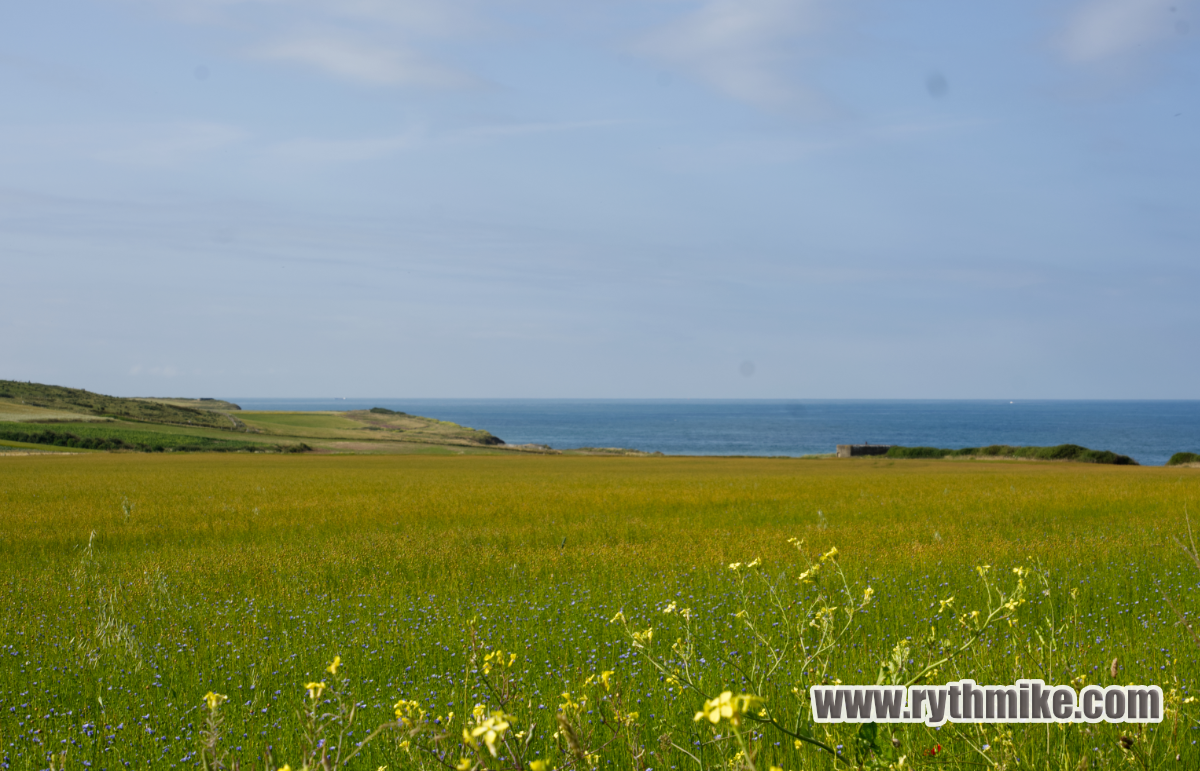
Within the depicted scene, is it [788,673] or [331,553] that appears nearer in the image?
[788,673]

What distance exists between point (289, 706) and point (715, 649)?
3.78m

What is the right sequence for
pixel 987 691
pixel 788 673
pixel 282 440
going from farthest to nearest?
pixel 282 440, pixel 788 673, pixel 987 691

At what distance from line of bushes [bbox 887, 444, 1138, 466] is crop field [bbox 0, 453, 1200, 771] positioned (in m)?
47.5

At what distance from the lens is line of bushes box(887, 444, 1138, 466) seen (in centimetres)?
5907

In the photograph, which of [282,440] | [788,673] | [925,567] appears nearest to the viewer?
[788,673]

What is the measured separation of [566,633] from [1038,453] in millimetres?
69951

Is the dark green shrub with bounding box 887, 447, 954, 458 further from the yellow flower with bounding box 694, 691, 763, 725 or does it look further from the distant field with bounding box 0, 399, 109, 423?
the distant field with bounding box 0, 399, 109, 423

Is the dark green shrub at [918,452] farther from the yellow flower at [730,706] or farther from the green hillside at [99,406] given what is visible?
the green hillside at [99,406]

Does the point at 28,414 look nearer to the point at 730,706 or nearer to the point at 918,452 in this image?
the point at 918,452

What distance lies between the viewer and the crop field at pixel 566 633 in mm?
3840

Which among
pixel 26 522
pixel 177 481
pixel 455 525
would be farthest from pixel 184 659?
pixel 177 481

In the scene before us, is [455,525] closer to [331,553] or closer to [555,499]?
[331,553]

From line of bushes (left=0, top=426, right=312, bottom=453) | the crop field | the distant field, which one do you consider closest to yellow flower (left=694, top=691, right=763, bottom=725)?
the crop field

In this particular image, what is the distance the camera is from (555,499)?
2392cm
